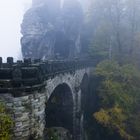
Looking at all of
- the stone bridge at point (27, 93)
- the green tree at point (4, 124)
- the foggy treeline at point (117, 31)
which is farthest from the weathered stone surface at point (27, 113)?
the foggy treeline at point (117, 31)

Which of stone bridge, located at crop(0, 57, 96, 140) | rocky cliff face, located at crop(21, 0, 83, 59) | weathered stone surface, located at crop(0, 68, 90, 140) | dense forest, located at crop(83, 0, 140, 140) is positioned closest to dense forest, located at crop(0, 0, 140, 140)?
dense forest, located at crop(83, 0, 140, 140)

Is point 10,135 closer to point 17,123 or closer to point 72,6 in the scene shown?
point 17,123

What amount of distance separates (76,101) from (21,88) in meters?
16.5

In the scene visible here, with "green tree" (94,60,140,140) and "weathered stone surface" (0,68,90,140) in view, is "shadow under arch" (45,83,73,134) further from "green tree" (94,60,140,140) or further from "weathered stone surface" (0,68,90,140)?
"weathered stone surface" (0,68,90,140)

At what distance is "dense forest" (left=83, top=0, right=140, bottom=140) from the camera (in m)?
31.8

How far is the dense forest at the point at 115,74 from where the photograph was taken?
31766mm

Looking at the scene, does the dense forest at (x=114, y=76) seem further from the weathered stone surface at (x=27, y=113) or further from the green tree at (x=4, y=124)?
the green tree at (x=4, y=124)

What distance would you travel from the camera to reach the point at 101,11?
4522cm

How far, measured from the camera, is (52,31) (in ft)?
167

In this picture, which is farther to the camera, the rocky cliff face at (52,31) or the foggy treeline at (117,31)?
the rocky cliff face at (52,31)

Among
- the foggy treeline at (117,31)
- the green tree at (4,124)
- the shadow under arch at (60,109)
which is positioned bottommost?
the shadow under arch at (60,109)

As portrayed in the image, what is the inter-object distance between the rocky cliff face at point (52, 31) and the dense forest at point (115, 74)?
352 cm

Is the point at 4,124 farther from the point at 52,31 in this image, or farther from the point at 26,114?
the point at 52,31

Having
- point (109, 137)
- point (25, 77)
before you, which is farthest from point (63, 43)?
point (25, 77)
